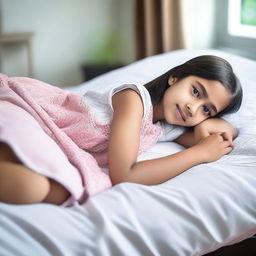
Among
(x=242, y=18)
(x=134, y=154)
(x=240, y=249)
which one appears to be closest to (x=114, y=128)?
(x=134, y=154)

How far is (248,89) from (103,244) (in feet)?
2.07

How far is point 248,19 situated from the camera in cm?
120

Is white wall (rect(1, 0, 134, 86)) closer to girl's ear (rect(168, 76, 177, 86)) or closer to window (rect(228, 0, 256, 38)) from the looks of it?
window (rect(228, 0, 256, 38))

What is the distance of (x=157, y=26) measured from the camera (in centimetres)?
179

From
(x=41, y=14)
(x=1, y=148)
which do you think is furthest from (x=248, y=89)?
(x=41, y=14)

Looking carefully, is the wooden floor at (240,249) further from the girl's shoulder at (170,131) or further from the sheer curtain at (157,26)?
the sheer curtain at (157,26)

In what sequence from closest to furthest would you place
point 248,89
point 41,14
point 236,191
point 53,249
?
point 53,249 < point 236,191 < point 248,89 < point 41,14

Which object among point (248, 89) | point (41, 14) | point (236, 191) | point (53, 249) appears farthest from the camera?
point (41, 14)

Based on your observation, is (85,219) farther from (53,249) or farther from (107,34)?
(107,34)

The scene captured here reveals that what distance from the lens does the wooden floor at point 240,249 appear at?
0.73m

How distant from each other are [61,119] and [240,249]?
44 centimetres

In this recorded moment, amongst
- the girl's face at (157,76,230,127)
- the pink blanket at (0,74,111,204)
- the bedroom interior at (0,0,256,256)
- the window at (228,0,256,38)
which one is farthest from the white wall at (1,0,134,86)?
the girl's face at (157,76,230,127)

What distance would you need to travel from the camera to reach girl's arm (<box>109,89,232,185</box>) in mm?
726

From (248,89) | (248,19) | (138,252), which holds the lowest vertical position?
(138,252)
